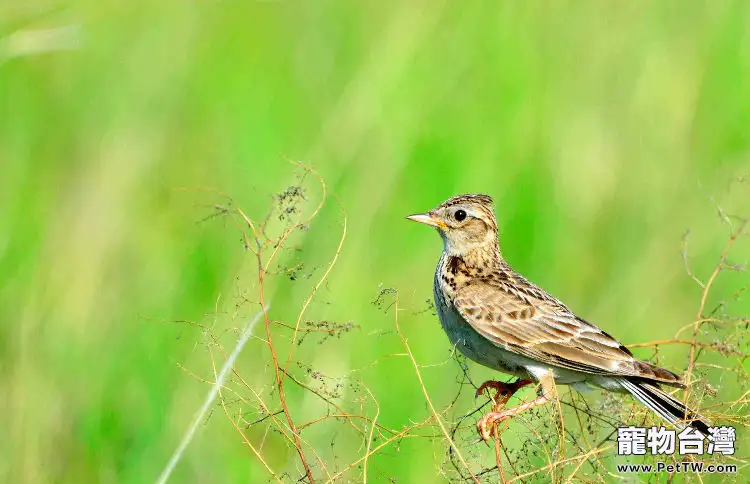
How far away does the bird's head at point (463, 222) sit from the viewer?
735 cm

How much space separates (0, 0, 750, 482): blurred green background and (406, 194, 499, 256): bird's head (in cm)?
48

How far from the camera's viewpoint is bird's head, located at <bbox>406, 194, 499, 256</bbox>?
7352 mm

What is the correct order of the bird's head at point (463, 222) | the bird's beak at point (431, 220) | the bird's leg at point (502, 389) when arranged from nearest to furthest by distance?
the bird's leg at point (502, 389)
the bird's beak at point (431, 220)
the bird's head at point (463, 222)

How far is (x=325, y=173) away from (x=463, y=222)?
3.04 metres

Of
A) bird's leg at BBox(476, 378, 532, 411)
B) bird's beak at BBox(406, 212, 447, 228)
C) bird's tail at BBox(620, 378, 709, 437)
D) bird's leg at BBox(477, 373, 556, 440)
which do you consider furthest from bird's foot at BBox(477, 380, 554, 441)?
bird's beak at BBox(406, 212, 447, 228)

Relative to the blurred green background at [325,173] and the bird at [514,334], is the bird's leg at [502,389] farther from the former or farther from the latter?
the blurred green background at [325,173]

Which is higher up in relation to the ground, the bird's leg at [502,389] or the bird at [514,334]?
the bird at [514,334]

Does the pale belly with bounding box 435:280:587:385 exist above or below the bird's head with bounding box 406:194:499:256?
below

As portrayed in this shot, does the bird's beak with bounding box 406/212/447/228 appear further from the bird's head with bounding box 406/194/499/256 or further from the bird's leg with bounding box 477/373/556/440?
the bird's leg with bounding box 477/373/556/440

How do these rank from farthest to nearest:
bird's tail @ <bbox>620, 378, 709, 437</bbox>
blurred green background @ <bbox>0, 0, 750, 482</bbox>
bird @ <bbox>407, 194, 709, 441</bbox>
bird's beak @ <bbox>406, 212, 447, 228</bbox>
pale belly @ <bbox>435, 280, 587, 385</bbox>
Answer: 1. blurred green background @ <bbox>0, 0, 750, 482</bbox>
2. bird's beak @ <bbox>406, 212, 447, 228</bbox>
3. pale belly @ <bbox>435, 280, 587, 385</bbox>
4. bird @ <bbox>407, 194, 709, 441</bbox>
5. bird's tail @ <bbox>620, 378, 709, 437</bbox>

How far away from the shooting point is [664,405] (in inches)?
222

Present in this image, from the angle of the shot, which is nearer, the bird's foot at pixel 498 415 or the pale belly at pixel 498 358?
the bird's foot at pixel 498 415

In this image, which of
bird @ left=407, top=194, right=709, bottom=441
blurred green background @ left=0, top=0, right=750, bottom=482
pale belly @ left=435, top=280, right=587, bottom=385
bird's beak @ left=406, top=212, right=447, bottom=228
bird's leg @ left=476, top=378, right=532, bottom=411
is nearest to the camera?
bird @ left=407, top=194, right=709, bottom=441

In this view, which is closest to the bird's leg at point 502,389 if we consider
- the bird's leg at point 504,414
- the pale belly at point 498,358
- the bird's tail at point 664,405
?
the pale belly at point 498,358
